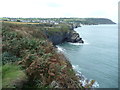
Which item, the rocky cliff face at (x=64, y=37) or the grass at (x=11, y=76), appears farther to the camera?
the rocky cliff face at (x=64, y=37)

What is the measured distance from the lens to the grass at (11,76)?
537cm

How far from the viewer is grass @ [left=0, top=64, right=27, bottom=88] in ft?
17.6

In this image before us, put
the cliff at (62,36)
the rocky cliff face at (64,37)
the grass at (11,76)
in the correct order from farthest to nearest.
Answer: the rocky cliff face at (64,37), the cliff at (62,36), the grass at (11,76)

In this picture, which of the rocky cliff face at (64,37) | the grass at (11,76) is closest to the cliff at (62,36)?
the rocky cliff face at (64,37)

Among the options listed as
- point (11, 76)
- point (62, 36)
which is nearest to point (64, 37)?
point (62, 36)

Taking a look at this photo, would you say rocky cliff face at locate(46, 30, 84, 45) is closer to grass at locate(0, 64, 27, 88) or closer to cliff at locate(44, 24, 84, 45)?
cliff at locate(44, 24, 84, 45)

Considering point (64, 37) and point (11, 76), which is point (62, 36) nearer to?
point (64, 37)

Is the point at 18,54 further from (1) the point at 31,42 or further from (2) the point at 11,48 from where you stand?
(1) the point at 31,42

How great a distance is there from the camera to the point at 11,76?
5734 millimetres

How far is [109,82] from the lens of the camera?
920 inches

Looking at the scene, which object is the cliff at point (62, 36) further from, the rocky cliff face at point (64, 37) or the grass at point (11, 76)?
the grass at point (11, 76)

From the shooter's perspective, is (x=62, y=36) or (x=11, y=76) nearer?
(x=11, y=76)

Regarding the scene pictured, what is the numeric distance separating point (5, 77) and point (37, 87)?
4.10 ft

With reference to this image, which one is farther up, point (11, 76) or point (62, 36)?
point (11, 76)
